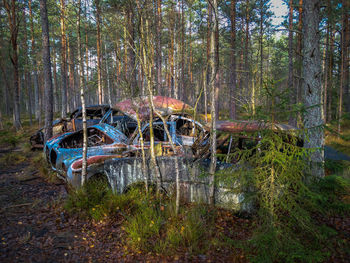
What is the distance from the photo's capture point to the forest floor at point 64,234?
10.7 feet

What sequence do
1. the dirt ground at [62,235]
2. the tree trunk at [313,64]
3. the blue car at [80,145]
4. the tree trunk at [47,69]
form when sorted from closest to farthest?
the dirt ground at [62,235], the tree trunk at [313,64], the blue car at [80,145], the tree trunk at [47,69]

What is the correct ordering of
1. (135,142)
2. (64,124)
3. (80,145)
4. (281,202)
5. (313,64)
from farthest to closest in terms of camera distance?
(64,124) → (80,145) → (135,142) → (313,64) → (281,202)

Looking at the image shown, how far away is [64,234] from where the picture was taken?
3906 millimetres

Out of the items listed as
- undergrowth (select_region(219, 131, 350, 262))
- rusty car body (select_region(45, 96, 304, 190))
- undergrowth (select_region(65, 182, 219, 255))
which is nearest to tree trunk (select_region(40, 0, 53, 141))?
rusty car body (select_region(45, 96, 304, 190))

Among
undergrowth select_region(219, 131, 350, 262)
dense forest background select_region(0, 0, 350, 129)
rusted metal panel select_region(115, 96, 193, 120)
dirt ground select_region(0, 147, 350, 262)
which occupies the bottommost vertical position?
dirt ground select_region(0, 147, 350, 262)

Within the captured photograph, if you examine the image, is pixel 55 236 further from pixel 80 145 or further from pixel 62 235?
pixel 80 145

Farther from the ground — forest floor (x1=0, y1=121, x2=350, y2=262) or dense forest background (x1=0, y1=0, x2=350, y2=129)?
dense forest background (x1=0, y1=0, x2=350, y2=129)

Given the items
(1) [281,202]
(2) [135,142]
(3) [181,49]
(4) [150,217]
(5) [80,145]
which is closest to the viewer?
(1) [281,202]

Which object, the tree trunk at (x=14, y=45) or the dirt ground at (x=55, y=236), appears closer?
the dirt ground at (x=55, y=236)

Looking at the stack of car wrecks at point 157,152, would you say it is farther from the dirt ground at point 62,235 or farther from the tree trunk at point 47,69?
the tree trunk at point 47,69

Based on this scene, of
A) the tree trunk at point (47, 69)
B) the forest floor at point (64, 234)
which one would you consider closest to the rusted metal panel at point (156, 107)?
the forest floor at point (64, 234)

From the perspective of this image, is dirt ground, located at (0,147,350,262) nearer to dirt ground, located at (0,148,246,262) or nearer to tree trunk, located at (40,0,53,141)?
dirt ground, located at (0,148,246,262)

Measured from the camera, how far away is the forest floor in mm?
3258

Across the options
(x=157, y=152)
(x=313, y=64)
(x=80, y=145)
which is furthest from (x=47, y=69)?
(x=313, y=64)
